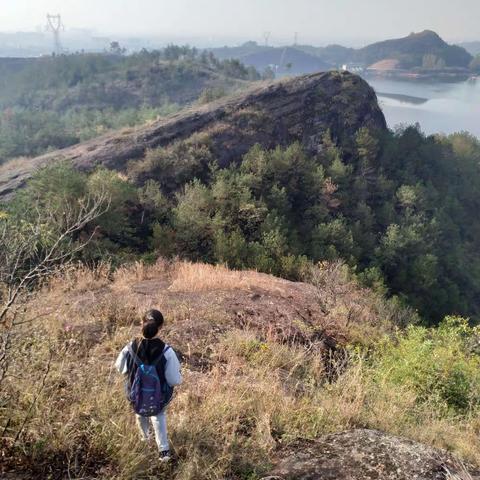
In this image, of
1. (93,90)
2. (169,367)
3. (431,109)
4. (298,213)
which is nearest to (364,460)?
(169,367)

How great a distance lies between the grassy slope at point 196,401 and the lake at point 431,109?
11429cm

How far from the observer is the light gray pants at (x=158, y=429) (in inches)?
131

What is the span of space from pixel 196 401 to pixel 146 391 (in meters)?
0.82

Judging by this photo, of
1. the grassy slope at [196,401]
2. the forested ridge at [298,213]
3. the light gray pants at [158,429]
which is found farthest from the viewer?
the forested ridge at [298,213]

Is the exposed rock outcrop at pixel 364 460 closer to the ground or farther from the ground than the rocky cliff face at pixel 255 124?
closer to the ground

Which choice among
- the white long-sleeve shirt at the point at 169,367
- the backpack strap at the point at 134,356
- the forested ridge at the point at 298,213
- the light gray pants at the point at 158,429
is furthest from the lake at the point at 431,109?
the light gray pants at the point at 158,429

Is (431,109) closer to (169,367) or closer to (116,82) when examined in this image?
(116,82)

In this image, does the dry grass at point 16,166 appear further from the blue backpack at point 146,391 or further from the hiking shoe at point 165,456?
the hiking shoe at point 165,456

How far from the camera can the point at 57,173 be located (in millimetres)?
17031

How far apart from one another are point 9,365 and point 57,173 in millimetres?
15139

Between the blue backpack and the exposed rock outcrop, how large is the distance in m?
1.00

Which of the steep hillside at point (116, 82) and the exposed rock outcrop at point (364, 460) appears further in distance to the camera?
the steep hillside at point (116, 82)

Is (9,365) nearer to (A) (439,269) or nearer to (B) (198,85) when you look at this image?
(A) (439,269)

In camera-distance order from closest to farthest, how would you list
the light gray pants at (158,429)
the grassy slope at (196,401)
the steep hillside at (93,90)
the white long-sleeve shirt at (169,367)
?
1. the grassy slope at (196,401)
2. the light gray pants at (158,429)
3. the white long-sleeve shirt at (169,367)
4. the steep hillside at (93,90)
